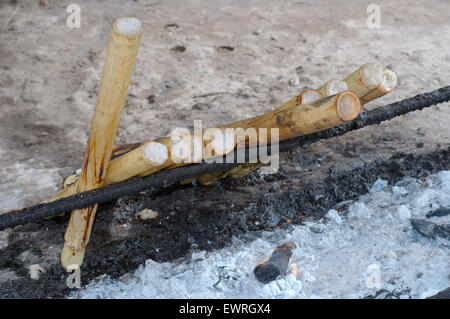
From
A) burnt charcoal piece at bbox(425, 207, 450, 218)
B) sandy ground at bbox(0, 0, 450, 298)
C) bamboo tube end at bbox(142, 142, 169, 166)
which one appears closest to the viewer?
bamboo tube end at bbox(142, 142, 169, 166)

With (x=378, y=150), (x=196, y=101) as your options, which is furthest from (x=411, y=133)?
(x=196, y=101)

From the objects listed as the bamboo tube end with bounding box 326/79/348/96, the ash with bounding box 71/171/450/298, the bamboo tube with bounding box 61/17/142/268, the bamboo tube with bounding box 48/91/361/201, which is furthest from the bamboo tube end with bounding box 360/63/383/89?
the bamboo tube with bounding box 61/17/142/268

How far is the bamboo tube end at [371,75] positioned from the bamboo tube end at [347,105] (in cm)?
58

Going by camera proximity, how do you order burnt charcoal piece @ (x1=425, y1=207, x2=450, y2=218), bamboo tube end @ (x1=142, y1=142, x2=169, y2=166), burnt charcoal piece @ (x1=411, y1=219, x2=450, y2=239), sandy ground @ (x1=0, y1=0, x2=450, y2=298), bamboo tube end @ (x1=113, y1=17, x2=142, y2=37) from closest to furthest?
bamboo tube end @ (x1=113, y1=17, x2=142, y2=37), bamboo tube end @ (x1=142, y1=142, x2=169, y2=166), burnt charcoal piece @ (x1=411, y1=219, x2=450, y2=239), burnt charcoal piece @ (x1=425, y1=207, x2=450, y2=218), sandy ground @ (x1=0, y1=0, x2=450, y2=298)

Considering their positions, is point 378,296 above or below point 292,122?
below

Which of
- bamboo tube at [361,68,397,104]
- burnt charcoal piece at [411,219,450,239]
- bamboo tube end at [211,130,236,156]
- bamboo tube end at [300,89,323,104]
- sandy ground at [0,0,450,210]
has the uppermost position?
bamboo tube at [361,68,397,104]

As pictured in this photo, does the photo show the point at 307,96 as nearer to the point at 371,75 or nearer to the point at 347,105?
the point at 371,75

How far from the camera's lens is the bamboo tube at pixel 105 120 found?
104 inches

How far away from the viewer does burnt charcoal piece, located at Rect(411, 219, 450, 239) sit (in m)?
3.20

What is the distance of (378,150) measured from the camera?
426 centimetres

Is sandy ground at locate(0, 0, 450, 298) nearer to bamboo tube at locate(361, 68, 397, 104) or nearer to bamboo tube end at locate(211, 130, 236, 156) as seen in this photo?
bamboo tube at locate(361, 68, 397, 104)

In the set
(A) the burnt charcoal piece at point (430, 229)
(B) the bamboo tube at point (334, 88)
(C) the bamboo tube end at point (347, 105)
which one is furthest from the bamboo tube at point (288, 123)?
(A) the burnt charcoal piece at point (430, 229)
